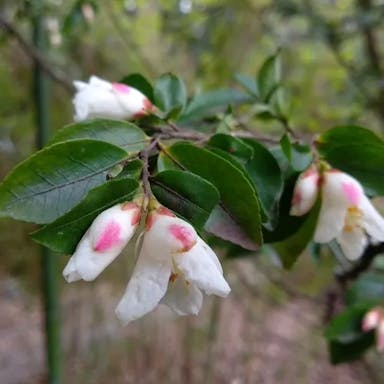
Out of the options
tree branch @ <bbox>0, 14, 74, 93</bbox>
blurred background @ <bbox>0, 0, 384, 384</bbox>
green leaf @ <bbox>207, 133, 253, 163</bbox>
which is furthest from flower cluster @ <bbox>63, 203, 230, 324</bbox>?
blurred background @ <bbox>0, 0, 384, 384</bbox>

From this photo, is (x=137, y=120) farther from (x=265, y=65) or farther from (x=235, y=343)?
(x=235, y=343)

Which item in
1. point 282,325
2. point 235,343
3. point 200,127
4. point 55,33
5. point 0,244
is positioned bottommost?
point 282,325

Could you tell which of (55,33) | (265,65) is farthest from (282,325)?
(265,65)

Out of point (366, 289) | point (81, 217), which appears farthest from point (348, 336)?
point (81, 217)

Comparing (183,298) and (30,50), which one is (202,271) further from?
(30,50)

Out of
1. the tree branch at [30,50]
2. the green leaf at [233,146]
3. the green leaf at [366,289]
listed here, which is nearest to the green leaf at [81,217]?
the green leaf at [233,146]

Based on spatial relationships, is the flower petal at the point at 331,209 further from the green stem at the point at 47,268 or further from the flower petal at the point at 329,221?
the green stem at the point at 47,268
